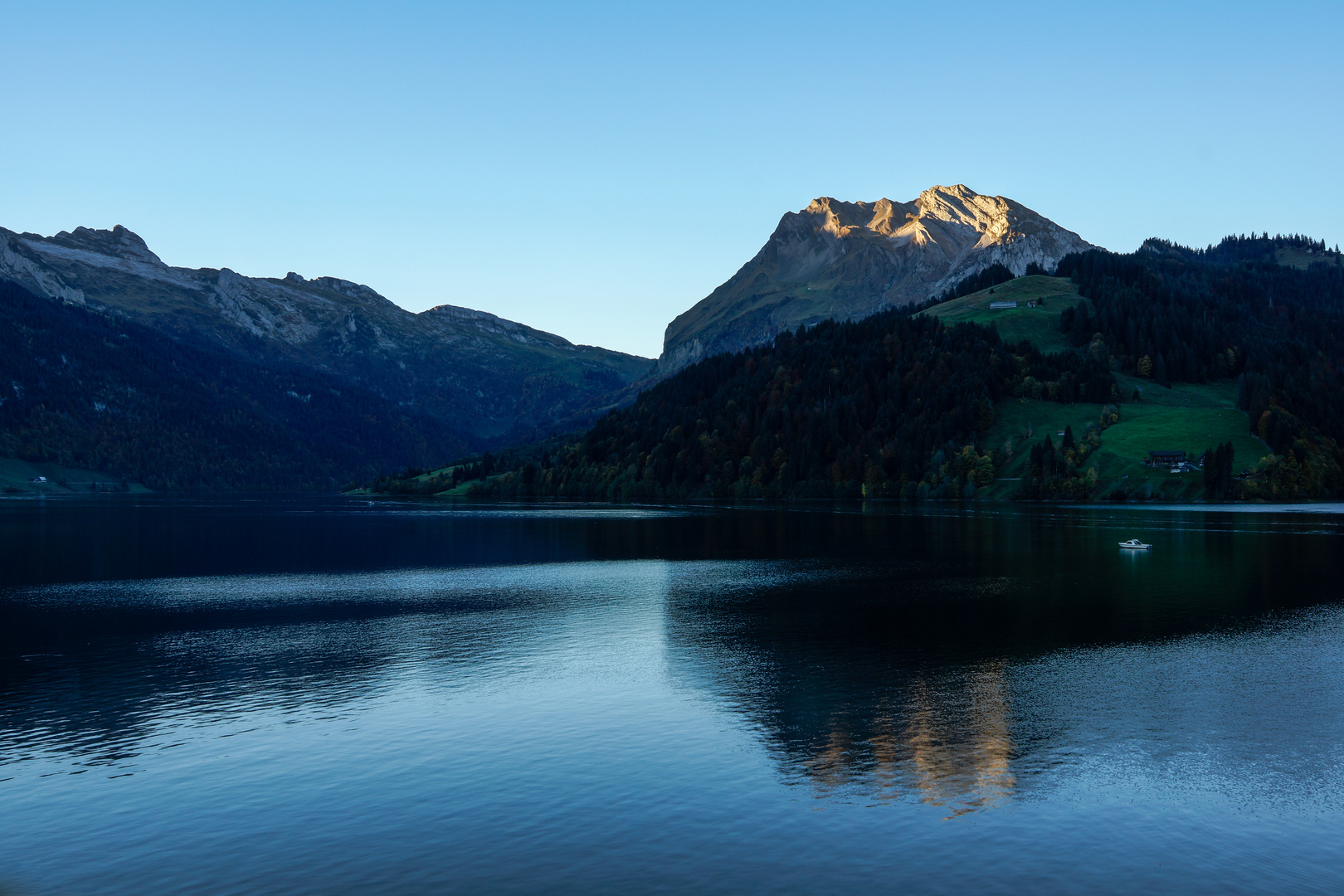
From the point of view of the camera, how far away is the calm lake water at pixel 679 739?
33000 mm

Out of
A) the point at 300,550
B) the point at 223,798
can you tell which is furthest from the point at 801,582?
the point at 300,550

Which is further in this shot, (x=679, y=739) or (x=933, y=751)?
(x=679, y=739)

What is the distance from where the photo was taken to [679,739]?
4797cm

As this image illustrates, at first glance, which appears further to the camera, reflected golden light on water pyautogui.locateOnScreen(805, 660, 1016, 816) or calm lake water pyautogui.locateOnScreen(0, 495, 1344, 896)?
reflected golden light on water pyautogui.locateOnScreen(805, 660, 1016, 816)

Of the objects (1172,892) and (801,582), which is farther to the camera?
(801,582)

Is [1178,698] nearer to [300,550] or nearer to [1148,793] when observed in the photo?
[1148,793]

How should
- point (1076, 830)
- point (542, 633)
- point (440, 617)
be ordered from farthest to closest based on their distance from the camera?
point (440, 617)
point (542, 633)
point (1076, 830)

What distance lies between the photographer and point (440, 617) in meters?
87.6

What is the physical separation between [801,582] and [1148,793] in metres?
70.2

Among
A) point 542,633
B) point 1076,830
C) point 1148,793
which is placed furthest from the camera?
point 542,633

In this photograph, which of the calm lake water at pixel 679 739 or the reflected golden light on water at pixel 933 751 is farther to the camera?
the reflected golden light on water at pixel 933 751

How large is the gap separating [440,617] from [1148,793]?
62232 mm

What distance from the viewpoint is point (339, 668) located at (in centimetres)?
6506

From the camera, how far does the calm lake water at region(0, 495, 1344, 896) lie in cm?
3300
